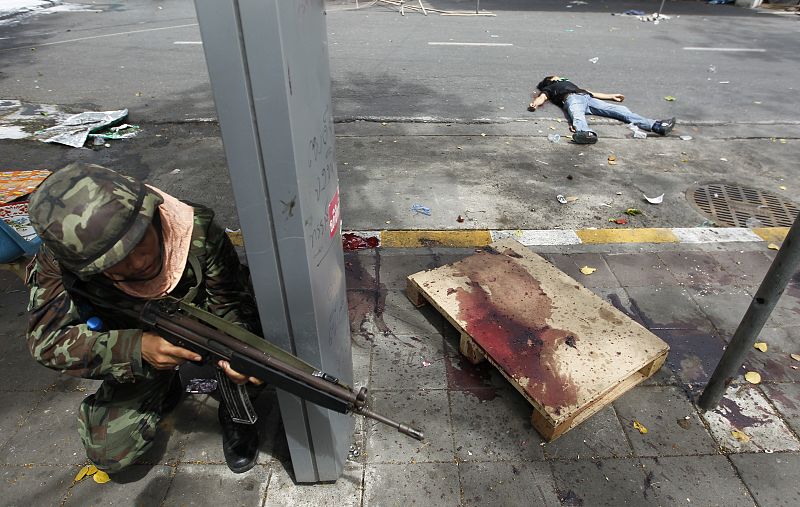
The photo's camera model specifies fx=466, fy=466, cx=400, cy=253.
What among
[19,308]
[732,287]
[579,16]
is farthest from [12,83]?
[579,16]

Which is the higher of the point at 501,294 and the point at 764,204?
the point at 501,294

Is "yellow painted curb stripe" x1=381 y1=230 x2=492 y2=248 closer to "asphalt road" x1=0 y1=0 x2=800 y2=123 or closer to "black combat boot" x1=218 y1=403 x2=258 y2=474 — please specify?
"black combat boot" x1=218 y1=403 x2=258 y2=474

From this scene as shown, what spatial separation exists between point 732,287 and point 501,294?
1.85 meters

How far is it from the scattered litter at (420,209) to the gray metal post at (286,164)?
7.85ft

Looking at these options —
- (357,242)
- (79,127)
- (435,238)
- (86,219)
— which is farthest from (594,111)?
(79,127)

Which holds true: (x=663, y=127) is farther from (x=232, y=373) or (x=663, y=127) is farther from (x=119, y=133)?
(x=119, y=133)

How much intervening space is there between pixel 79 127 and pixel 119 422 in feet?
16.6

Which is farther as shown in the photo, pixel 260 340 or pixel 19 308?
pixel 19 308

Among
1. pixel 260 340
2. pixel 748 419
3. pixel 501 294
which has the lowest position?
pixel 748 419

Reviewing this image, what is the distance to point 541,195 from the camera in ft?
14.9

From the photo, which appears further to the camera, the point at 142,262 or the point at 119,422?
the point at 119,422

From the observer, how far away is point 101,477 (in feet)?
7.32

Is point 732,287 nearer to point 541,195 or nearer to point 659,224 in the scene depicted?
point 659,224

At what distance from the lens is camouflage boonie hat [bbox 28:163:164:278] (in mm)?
1572
